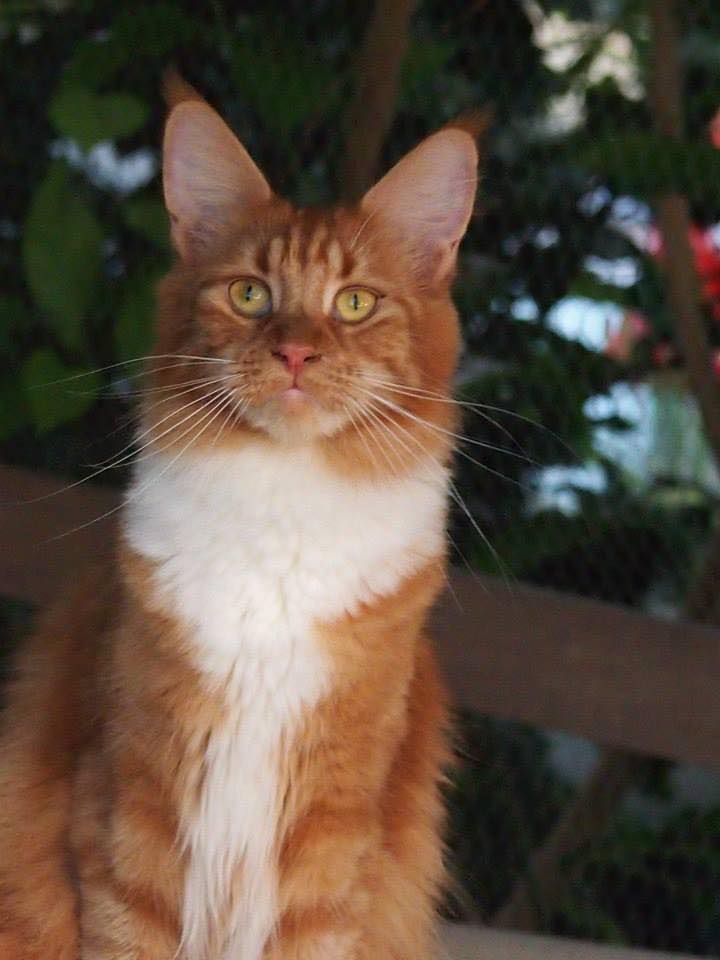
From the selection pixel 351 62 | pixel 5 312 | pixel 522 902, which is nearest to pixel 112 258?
pixel 5 312

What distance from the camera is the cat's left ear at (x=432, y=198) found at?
4.96 feet

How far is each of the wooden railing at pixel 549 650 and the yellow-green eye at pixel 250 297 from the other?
2.10 feet

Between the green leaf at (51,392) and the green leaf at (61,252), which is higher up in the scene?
the green leaf at (61,252)

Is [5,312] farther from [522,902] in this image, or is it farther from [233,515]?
[522,902]

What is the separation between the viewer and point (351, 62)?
2.39m

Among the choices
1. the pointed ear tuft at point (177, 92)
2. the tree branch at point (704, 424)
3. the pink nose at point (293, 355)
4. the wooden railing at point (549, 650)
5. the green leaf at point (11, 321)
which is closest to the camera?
the pink nose at point (293, 355)

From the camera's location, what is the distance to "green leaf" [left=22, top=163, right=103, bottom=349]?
224cm

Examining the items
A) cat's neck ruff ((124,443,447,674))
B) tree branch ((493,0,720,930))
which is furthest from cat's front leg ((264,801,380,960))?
tree branch ((493,0,720,930))

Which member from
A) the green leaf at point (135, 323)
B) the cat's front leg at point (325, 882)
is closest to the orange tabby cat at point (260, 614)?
the cat's front leg at point (325, 882)

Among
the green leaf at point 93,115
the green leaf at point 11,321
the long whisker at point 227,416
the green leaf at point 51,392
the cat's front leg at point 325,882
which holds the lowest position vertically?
the cat's front leg at point 325,882

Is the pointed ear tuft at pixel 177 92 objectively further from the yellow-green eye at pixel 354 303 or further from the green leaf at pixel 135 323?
the green leaf at pixel 135 323

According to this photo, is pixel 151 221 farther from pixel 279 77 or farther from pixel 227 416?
pixel 227 416

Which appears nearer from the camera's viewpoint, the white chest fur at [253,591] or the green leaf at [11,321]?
the white chest fur at [253,591]

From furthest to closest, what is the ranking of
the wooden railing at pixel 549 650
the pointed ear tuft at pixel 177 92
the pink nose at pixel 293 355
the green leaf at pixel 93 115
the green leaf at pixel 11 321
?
the green leaf at pixel 11 321 < the green leaf at pixel 93 115 < the wooden railing at pixel 549 650 < the pointed ear tuft at pixel 177 92 < the pink nose at pixel 293 355
